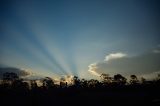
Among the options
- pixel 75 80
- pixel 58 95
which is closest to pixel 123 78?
pixel 75 80

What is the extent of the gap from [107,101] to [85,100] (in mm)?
5889

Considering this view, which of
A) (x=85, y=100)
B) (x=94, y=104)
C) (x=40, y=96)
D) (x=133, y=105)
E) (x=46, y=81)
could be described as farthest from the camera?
(x=46, y=81)

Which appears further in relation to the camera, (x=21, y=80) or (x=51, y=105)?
(x=21, y=80)

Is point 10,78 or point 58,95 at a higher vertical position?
point 10,78

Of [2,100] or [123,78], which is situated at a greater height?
[123,78]

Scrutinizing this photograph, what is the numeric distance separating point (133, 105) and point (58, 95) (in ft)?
83.2

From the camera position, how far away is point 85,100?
52.7 m

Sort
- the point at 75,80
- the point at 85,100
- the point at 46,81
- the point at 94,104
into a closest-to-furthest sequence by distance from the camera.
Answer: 1. the point at 94,104
2. the point at 85,100
3. the point at 75,80
4. the point at 46,81

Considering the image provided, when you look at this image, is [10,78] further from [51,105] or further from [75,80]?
[51,105]

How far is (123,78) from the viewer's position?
140500 millimetres

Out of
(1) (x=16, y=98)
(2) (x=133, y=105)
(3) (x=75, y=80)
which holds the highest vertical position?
(3) (x=75, y=80)

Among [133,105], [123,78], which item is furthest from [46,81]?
[133,105]

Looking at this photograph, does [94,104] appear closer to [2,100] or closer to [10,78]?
[2,100]

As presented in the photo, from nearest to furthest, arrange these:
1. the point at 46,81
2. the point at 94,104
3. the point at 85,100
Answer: the point at 94,104 → the point at 85,100 → the point at 46,81
